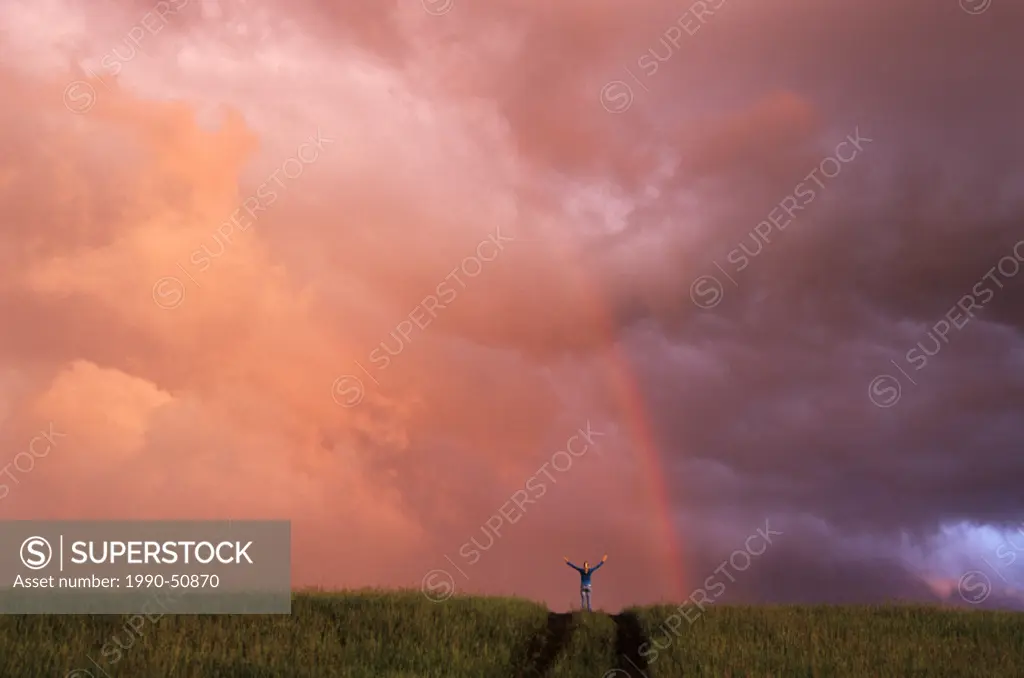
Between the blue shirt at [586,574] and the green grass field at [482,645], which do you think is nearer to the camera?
the green grass field at [482,645]

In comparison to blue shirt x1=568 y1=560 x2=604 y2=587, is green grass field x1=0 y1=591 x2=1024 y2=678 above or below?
below

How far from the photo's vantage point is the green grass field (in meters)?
16.2

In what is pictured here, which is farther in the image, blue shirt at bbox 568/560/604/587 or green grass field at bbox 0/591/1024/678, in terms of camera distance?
blue shirt at bbox 568/560/604/587

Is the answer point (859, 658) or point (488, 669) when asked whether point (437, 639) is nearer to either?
point (488, 669)

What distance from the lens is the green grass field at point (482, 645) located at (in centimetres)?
1616

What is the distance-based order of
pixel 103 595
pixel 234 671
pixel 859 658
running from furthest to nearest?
pixel 103 595 → pixel 859 658 → pixel 234 671

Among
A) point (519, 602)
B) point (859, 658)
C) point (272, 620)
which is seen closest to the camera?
point (859, 658)

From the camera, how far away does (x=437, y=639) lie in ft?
63.0

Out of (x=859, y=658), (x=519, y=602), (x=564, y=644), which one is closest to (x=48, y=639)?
(x=564, y=644)

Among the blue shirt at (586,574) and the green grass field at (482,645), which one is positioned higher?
the blue shirt at (586,574)

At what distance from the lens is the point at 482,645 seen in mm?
19234

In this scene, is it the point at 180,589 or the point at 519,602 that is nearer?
the point at 180,589

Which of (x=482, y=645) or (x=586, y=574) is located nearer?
(x=482, y=645)

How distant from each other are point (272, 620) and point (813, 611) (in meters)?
17.1
